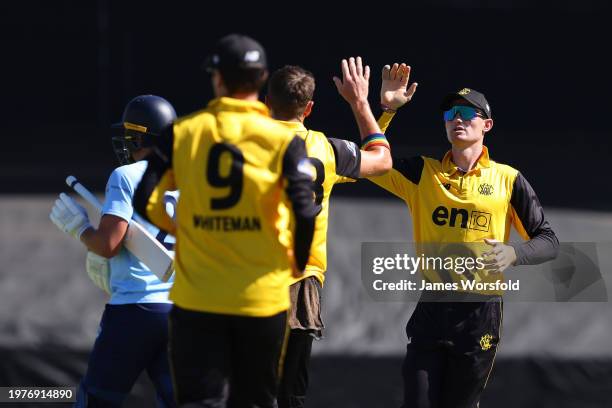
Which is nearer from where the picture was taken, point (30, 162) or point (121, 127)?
point (121, 127)

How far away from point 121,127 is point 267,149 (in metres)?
1.35

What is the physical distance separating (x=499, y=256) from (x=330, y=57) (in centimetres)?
617

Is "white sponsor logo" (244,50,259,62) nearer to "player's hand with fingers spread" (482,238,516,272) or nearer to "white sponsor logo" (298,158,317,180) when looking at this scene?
"white sponsor logo" (298,158,317,180)

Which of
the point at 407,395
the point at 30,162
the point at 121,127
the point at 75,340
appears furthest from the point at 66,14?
the point at 407,395

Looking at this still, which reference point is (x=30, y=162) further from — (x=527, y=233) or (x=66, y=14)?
(x=527, y=233)

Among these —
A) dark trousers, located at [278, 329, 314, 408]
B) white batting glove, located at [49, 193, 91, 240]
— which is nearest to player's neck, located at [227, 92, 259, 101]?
white batting glove, located at [49, 193, 91, 240]

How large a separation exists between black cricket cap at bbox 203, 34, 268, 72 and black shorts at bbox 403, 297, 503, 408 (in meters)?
1.69

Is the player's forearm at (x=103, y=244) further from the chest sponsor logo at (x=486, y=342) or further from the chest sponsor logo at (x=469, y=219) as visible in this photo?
the chest sponsor logo at (x=486, y=342)

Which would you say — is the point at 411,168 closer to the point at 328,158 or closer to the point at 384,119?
the point at 384,119

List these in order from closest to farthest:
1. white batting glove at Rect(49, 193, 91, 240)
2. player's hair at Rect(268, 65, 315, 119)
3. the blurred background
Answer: white batting glove at Rect(49, 193, 91, 240) → player's hair at Rect(268, 65, 315, 119) → the blurred background

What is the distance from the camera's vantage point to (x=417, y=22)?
1033cm

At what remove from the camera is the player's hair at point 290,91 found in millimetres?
4176

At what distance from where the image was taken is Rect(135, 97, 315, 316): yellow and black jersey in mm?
3148

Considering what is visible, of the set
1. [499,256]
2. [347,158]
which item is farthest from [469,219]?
[347,158]
